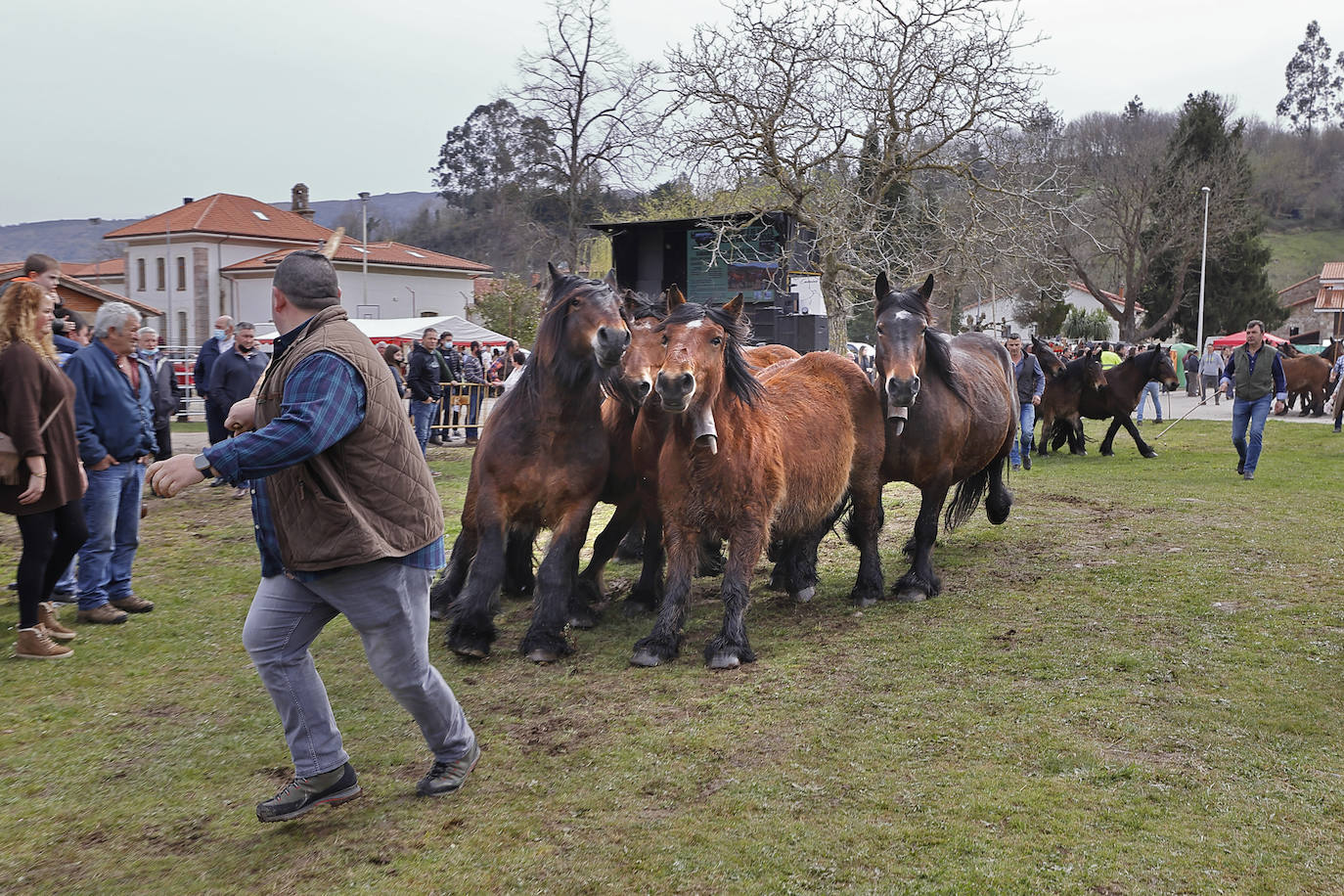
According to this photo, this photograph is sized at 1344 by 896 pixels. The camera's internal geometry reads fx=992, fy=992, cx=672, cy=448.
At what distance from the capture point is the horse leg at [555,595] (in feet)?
18.4

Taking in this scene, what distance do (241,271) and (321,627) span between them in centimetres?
5244

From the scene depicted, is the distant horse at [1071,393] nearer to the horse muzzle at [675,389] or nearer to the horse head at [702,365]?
the horse head at [702,365]

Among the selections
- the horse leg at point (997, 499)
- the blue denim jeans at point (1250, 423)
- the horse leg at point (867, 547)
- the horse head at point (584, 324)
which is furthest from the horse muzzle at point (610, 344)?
the blue denim jeans at point (1250, 423)

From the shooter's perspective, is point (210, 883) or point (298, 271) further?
point (298, 271)

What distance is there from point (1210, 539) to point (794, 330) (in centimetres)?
601

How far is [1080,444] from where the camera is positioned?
682 inches

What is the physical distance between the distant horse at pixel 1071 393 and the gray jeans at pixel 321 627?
15.1 m

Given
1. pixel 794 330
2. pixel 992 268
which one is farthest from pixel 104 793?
pixel 992 268

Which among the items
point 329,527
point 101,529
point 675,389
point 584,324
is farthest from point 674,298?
point 101,529

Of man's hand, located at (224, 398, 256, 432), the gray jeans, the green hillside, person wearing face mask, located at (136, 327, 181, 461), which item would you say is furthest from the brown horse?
the green hillside

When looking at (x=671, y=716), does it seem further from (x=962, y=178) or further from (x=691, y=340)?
(x=962, y=178)

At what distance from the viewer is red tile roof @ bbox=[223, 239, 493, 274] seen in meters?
50.7

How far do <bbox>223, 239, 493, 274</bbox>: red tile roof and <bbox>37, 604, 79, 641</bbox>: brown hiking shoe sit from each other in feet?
144

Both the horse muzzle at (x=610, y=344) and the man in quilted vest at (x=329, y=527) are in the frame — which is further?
the horse muzzle at (x=610, y=344)
